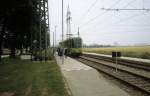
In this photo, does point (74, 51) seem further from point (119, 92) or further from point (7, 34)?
point (119, 92)

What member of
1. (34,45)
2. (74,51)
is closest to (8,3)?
(34,45)

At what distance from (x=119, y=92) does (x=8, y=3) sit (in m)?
10.1

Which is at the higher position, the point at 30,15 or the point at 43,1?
the point at 43,1

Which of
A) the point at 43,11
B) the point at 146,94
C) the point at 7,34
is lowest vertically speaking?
the point at 146,94

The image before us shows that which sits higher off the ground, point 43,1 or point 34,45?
point 43,1

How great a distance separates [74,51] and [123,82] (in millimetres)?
35832

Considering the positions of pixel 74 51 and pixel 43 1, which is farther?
pixel 74 51

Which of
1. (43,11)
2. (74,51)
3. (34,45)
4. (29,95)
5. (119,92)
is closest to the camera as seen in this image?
(29,95)

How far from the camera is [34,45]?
146 feet

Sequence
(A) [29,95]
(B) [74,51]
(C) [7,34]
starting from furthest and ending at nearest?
1. (B) [74,51]
2. (C) [7,34]
3. (A) [29,95]

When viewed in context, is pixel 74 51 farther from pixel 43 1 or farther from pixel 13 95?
pixel 13 95

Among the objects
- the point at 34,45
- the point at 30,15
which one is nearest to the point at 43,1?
the point at 30,15

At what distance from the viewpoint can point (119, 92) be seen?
1004cm

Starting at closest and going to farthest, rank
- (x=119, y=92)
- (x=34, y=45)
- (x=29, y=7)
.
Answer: (x=119, y=92)
(x=29, y=7)
(x=34, y=45)
